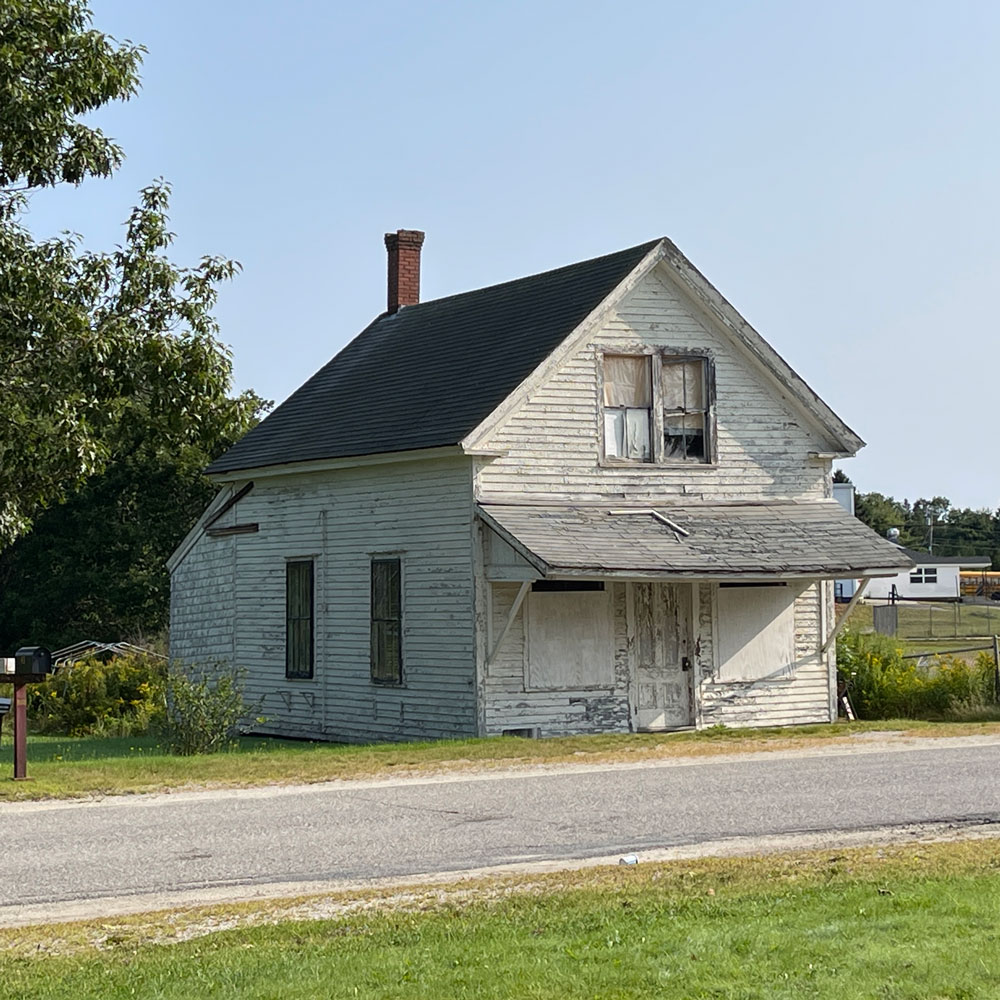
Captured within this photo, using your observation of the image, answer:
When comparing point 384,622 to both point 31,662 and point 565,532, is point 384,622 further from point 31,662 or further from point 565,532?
point 31,662

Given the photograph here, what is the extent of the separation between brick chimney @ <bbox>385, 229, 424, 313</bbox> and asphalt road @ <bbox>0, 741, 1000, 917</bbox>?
15.0 metres

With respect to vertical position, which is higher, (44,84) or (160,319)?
(44,84)

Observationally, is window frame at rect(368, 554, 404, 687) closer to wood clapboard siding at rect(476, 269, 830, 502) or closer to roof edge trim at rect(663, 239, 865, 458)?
wood clapboard siding at rect(476, 269, 830, 502)

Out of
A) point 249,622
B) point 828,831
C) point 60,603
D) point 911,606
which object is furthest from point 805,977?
point 911,606

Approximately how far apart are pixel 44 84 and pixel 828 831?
13.2 metres

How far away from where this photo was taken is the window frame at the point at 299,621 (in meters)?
25.4

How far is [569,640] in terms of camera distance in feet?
74.9

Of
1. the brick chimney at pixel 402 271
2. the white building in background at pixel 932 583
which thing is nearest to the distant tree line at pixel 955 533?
the white building in background at pixel 932 583

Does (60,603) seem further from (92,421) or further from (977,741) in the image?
(977,741)

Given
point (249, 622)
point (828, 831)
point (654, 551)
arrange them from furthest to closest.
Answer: point (249, 622), point (654, 551), point (828, 831)

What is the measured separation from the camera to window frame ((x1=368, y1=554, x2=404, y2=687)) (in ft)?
77.4

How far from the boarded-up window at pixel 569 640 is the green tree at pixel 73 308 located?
565cm

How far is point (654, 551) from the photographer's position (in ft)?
72.5

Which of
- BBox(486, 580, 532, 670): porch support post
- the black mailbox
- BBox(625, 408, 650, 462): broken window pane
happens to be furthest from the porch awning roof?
the black mailbox
